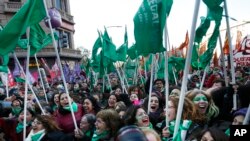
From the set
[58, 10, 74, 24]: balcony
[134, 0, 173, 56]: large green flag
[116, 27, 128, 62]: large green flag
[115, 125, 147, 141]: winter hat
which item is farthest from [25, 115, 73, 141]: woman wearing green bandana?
[58, 10, 74, 24]: balcony

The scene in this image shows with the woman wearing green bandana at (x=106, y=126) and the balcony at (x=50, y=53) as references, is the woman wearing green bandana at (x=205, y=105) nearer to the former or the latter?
the woman wearing green bandana at (x=106, y=126)

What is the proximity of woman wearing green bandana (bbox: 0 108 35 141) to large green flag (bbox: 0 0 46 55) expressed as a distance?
1069mm

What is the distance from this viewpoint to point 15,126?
5.59 meters

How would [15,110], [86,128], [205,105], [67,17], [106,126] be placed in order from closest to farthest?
[106,126] < [205,105] < [86,128] < [15,110] < [67,17]

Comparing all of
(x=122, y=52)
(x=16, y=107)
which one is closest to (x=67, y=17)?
(x=122, y=52)

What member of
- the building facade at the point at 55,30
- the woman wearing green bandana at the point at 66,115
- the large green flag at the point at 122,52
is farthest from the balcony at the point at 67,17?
the woman wearing green bandana at the point at 66,115

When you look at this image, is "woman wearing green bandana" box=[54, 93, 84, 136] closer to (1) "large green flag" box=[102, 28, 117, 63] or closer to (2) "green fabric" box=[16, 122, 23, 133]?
(2) "green fabric" box=[16, 122, 23, 133]

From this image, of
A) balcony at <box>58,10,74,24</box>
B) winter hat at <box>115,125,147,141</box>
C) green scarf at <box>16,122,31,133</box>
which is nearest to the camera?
winter hat at <box>115,125,147,141</box>

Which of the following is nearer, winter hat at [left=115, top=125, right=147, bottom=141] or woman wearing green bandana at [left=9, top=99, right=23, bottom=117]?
winter hat at [left=115, top=125, right=147, bottom=141]

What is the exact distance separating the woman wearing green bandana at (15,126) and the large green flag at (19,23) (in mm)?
1069

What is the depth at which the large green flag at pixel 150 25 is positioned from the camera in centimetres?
A: 425

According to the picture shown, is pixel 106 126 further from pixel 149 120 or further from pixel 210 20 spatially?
pixel 210 20

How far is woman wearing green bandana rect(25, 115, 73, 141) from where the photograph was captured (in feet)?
13.9

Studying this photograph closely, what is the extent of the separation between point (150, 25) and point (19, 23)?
2.08 metres
